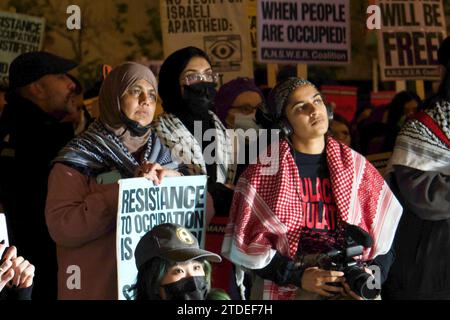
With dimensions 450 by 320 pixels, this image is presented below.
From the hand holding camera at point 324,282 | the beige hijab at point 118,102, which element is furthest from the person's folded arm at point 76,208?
the hand holding camera at point 324,282

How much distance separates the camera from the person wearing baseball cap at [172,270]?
A: 530cm

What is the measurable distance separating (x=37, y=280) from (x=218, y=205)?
1134mm

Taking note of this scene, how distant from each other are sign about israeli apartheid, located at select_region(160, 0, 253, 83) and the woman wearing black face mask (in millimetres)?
2682

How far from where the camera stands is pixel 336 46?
9984 mm

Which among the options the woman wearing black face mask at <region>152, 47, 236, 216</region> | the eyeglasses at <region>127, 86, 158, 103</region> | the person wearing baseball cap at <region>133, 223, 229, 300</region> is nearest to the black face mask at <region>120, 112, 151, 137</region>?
the eyeglasses at <region>127, 86, 158, 103</region>

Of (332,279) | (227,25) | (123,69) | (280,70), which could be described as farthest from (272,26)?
(332,279)

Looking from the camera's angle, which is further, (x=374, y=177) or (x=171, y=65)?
(x=171, y=65)

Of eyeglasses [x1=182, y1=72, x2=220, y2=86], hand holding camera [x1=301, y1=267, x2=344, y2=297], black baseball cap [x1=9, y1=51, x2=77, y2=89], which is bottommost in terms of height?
hand holding camera [x1=301, y1=267, x2=344, y2=297]

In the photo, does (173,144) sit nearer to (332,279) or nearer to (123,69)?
(123,69)

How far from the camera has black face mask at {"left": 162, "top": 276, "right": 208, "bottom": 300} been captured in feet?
17.4

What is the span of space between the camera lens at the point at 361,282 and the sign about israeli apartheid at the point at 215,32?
4049mm

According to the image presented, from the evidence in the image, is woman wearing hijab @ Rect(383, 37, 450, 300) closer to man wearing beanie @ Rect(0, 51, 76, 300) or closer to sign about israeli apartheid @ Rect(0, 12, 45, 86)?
man wearing beanie @ Rect(0, 51, 76, 300)

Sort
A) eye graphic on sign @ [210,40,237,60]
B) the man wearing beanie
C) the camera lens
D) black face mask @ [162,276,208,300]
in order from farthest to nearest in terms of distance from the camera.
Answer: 1. eye graphic on sign @ [210,40,237,60]
2. the man wearing beanie
3. the camera lens
4. black face mask @ [162,276,208,300]

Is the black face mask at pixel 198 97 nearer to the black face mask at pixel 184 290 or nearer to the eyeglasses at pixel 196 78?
the eyeglasses at pixel 196 78
